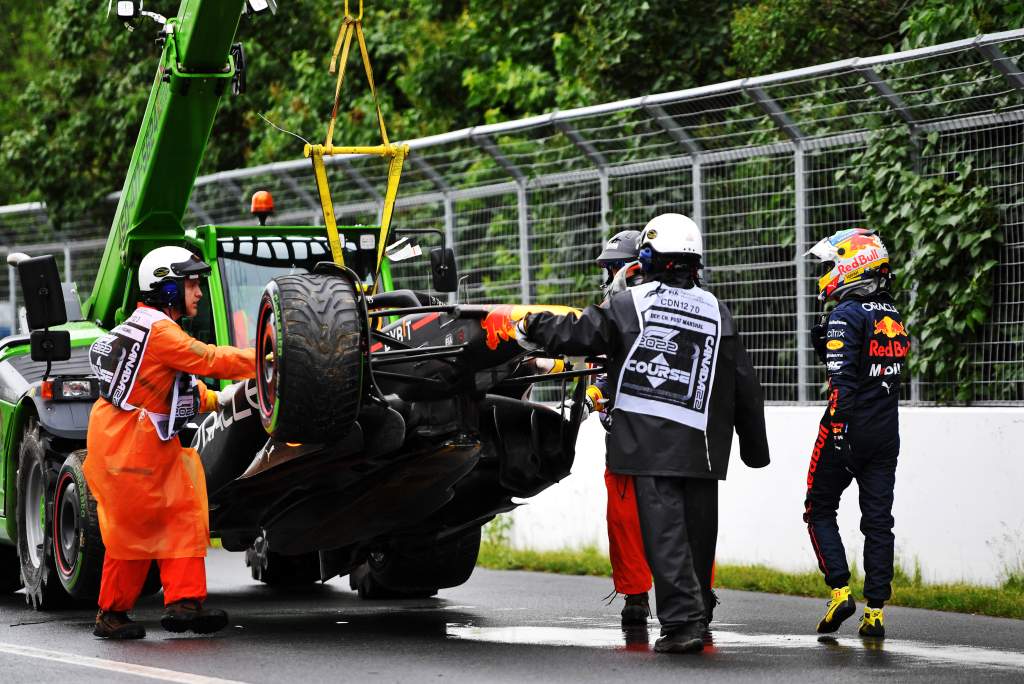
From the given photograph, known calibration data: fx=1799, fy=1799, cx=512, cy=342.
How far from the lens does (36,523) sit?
9977 mm

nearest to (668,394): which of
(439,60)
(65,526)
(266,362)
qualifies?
(266,362)

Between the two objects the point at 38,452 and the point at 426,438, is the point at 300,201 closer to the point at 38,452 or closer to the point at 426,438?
the point at 38,452

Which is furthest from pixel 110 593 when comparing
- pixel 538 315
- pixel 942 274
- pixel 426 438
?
pixel 942 274

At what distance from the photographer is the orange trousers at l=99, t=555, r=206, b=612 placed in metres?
8.41

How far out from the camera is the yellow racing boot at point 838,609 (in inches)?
327

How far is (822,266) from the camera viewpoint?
11781mm

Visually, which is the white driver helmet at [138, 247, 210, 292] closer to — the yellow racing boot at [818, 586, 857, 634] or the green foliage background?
the yellow racing boot at [818, 586, 857, 634]

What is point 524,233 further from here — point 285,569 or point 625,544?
point 625,544

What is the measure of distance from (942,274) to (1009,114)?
3.54ft

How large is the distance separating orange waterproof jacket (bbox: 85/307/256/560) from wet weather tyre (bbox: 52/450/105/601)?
629 millimetres

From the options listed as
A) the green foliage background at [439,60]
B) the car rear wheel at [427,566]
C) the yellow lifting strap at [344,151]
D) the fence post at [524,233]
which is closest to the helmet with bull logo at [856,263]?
the yellow lifting strap at [344,151]

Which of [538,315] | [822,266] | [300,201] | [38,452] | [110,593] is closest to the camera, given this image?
[538,315]

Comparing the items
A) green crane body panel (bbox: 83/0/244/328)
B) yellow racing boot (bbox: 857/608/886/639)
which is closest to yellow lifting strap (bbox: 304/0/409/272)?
green crane body panel (bbox: 83/0/244/328)

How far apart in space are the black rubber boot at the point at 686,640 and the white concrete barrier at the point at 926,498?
2.94 m
